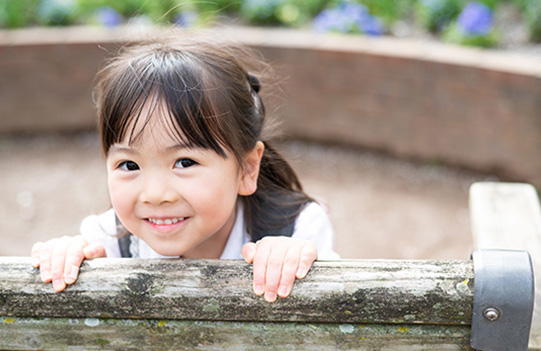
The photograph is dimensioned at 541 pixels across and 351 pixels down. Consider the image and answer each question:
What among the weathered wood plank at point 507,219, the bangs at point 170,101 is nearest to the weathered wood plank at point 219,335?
the bangs at point 170,101

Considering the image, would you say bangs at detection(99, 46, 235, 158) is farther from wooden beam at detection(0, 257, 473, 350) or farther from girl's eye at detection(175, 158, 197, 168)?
wooden beam at detection(0, 257, 473, 350)

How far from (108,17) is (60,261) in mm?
3630

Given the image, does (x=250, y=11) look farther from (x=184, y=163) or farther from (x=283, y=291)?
(x=283, y=291)

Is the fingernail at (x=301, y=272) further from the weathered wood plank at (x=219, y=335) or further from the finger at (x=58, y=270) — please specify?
the finger at (x=58, y=270)

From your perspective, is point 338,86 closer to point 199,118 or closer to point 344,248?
point 344,248

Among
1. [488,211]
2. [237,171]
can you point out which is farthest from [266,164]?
[488,211]

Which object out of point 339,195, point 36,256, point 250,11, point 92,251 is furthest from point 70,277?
point 250,11

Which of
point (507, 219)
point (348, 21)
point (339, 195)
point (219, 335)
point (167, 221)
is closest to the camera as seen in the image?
point (219, 335)

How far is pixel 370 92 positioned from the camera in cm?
378

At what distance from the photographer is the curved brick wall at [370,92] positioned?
11.2 ft

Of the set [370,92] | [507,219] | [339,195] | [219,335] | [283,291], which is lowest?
[339,195]

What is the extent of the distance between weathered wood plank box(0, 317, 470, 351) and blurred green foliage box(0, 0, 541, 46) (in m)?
3.21

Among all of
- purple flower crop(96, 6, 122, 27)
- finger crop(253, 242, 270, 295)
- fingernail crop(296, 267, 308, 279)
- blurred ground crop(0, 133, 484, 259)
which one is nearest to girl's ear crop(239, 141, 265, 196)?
finger crop(253, 242, 270, 295)

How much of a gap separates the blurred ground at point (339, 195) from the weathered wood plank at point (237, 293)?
7.12ft
